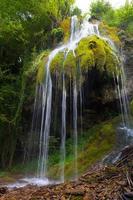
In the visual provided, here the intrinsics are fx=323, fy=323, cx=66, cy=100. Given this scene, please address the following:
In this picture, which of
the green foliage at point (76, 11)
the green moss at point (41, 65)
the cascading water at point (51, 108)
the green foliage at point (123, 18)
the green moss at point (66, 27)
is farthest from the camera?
the green foliage at point (76, 11)

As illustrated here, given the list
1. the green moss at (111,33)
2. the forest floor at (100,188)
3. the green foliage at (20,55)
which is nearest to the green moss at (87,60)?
the green foliage at (20,55)

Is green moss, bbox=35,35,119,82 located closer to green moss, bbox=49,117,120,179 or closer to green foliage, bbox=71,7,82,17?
green moss, bbox=49,117,120,179

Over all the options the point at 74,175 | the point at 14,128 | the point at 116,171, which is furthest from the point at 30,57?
the point at 116,171

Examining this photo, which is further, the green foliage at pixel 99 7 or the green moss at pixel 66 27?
the green foliage at pixel 99 7

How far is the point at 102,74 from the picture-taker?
1173 centimetres

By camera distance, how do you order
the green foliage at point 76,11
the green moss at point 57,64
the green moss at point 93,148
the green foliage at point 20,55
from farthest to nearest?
the green foliage at point 76,11, the green foliage at point 20,55, the green moss at point 57,64, the green moss at point 93,148

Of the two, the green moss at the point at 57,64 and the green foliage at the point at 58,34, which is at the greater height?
the green foliage at the point at 58,34

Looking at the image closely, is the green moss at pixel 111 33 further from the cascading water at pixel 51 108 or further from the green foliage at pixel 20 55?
Result: the cascading water at pixel 51 108

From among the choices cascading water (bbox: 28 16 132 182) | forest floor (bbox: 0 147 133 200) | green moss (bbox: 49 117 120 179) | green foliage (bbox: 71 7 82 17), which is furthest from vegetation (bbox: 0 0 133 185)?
forest floor (bbox: 0 147 133 200)

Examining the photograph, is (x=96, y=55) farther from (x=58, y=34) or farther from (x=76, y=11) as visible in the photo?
(x=76, y=11)

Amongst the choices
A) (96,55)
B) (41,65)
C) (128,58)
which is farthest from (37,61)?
(128,58)

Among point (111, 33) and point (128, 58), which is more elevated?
point (111, 33)

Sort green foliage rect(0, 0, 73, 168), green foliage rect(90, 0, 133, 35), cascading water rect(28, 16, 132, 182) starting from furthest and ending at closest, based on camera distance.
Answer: green foliage rect(90, 0, 133, 35)
green foliage rect(0, 0, 73, 168)
cascading water rect(28, 16, 132, 182)

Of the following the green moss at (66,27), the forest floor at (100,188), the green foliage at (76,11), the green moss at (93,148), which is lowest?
the forest floor at (100,188)
